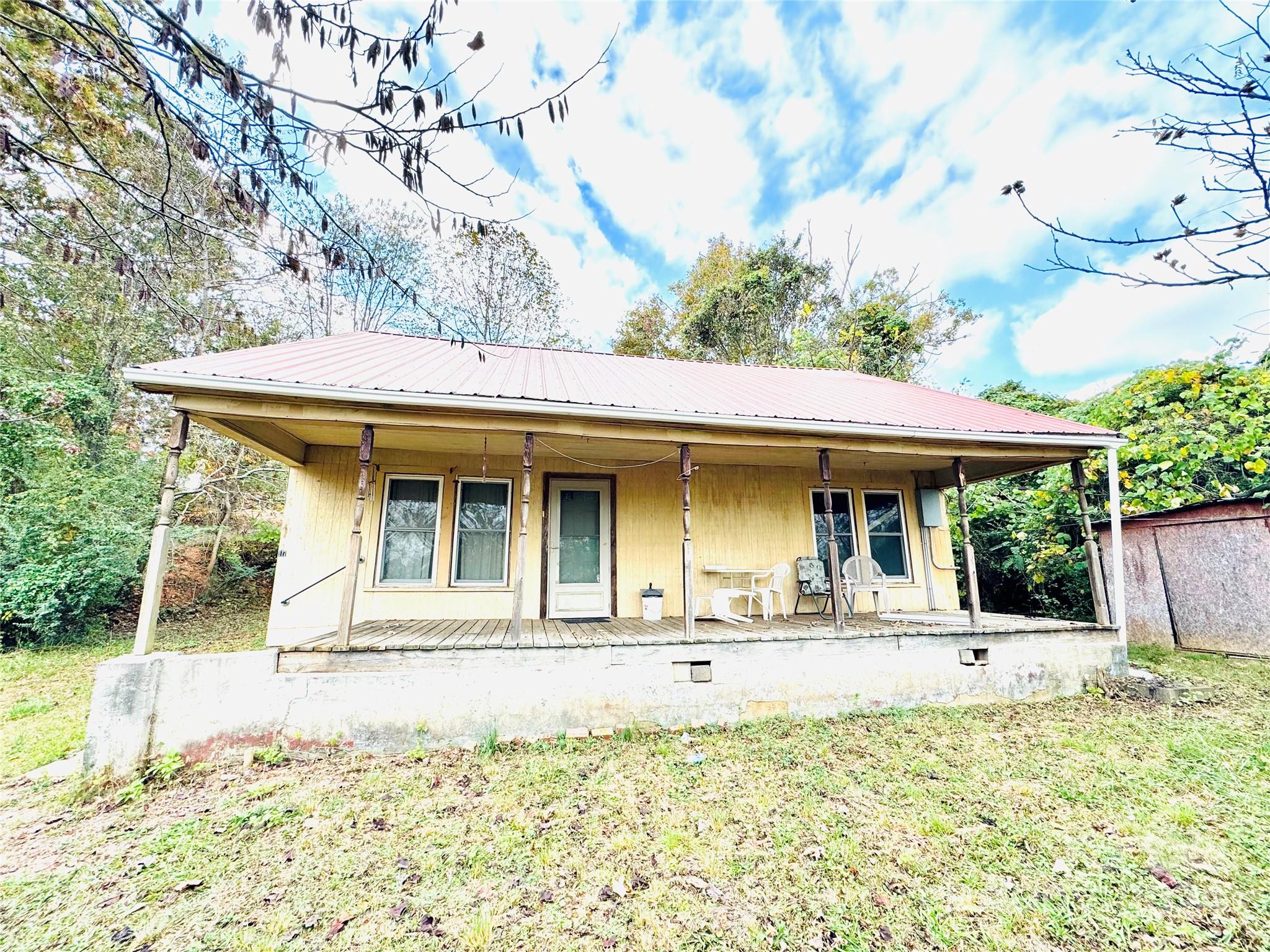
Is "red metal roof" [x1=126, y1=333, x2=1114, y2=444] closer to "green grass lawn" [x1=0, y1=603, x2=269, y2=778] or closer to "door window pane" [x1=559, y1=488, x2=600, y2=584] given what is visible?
"door window pane" [x1=559, y1=488, x2=600, y2=584]

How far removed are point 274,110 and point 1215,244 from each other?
13.0ft

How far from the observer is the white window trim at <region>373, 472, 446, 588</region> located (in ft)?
20.5

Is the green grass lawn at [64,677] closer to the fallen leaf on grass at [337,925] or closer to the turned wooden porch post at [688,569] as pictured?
the fallen leaf on grass at [337,925]

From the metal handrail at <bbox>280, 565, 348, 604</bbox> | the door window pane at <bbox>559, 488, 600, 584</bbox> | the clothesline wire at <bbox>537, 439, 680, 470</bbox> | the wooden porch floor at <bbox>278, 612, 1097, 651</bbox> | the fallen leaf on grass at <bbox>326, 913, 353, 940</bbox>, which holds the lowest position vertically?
the fallen leaf on grass at <bbox>326, 913, 353, 940</bbox>

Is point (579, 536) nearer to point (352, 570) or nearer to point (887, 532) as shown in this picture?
point (352, 570)

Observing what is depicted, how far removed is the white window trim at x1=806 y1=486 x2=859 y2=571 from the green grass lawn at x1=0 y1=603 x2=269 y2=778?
806cm

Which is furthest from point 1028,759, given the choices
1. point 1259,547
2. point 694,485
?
point 1259,547

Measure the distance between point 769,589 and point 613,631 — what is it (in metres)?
2.05

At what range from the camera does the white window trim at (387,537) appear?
6.25m

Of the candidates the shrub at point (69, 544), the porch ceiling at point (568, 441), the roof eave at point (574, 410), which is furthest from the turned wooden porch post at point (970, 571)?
the shrub at point (69, 544)

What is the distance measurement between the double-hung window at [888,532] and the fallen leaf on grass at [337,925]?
7.21 meters

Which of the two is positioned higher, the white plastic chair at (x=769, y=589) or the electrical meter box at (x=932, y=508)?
the electrical meter box at (x=932, y=508)

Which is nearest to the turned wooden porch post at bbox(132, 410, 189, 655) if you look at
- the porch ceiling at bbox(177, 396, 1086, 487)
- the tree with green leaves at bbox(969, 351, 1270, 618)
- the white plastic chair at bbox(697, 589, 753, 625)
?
the porch ceiling at bbox(177, 396, 1086, 487)

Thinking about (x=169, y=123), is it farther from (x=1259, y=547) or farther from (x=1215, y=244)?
(x=1259, y=547)
